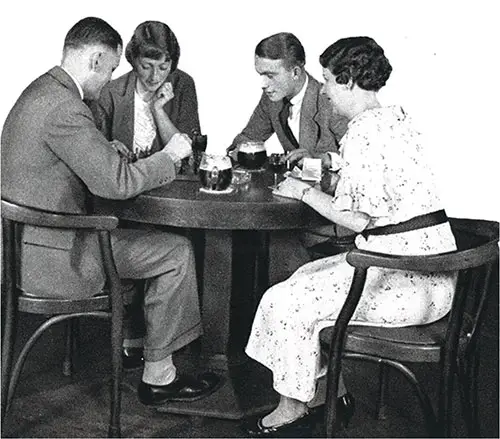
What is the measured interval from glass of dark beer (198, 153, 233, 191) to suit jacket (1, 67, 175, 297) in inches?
5.6

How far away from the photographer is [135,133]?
13.4 ft

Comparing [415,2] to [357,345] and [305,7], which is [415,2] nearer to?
[305,7]

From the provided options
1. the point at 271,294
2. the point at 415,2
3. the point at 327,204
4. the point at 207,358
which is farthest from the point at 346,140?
the point at 415,2

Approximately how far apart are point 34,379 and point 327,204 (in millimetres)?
1360

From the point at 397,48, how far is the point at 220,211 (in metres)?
2.32

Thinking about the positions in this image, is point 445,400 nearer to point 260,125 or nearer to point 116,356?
point 116,356

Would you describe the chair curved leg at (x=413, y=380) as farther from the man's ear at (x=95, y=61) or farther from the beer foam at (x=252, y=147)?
the man's ear at (x=95, y=61)

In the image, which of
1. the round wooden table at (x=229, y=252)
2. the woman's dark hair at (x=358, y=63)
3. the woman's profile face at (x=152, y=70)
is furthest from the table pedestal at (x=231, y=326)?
the woman's profile face at (x=152, y=70)

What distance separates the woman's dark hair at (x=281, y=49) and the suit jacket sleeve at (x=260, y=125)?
0.84ft

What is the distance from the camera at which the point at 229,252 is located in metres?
3.34

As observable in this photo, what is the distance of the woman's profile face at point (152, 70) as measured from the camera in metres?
3.97

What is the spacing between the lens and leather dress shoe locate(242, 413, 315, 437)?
3.07m

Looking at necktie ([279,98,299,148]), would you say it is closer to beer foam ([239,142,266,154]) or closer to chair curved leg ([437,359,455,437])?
beer foam ([239,142,266,154])

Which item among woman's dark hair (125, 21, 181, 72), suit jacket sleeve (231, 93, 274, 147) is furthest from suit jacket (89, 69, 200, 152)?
suit jacket sleeve (231, 93, 274, 147)
